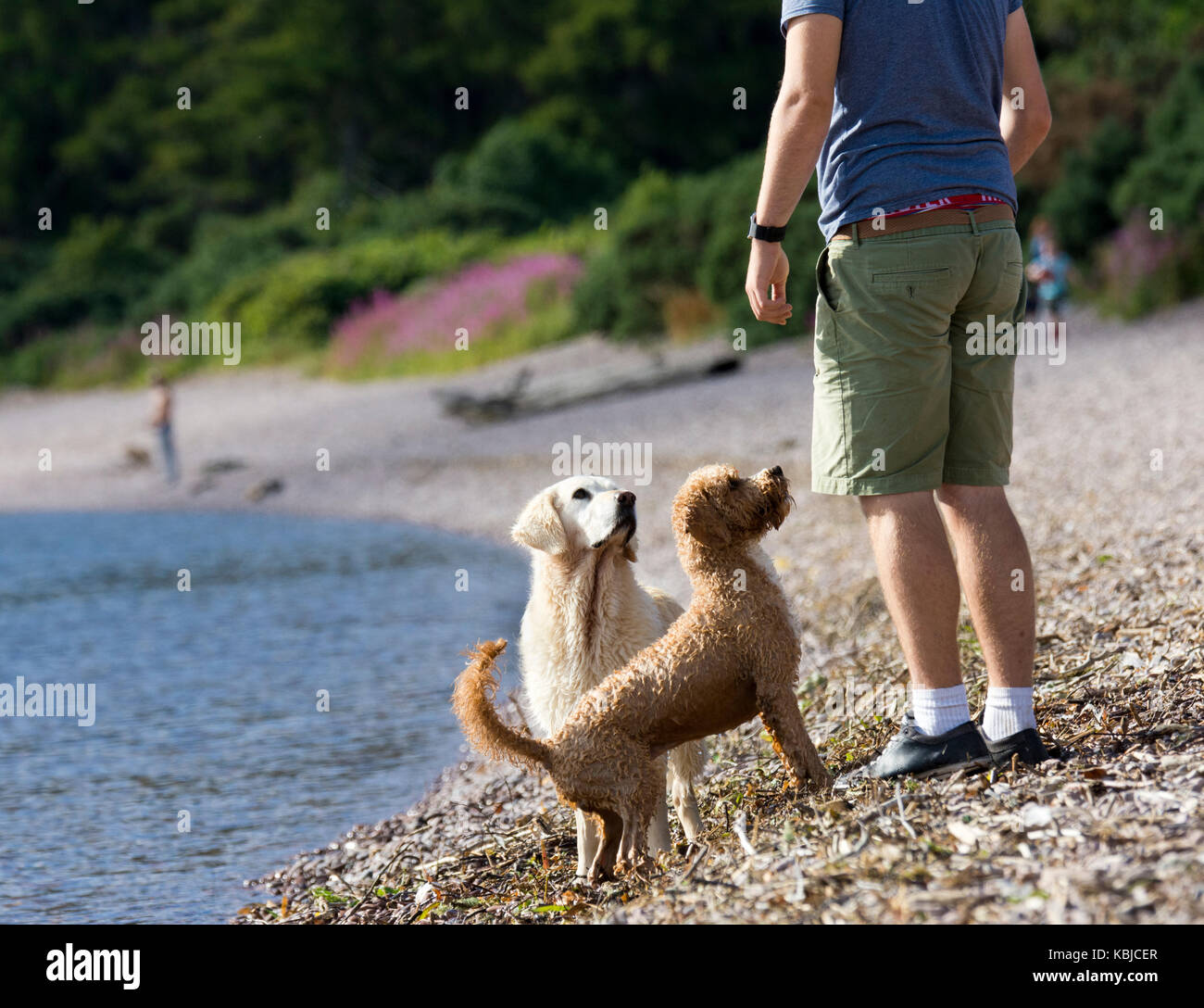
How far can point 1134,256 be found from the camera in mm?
18719

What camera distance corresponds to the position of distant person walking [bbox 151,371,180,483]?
1753 cm

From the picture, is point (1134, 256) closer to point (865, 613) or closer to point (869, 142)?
point (865, 613)

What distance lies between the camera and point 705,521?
378cm

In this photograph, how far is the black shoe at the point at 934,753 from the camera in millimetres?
3754

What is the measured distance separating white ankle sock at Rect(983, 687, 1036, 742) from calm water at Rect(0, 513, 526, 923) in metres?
2.93

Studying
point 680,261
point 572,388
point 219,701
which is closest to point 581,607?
point 219,701

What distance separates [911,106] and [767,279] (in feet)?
1.99

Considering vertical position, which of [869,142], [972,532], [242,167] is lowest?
[972,532]

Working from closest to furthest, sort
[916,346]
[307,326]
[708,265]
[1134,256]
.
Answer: [916,346]
[1134,256]
[708,265]
[307,326]

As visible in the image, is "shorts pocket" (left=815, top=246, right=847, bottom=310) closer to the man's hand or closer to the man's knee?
the man's hand
